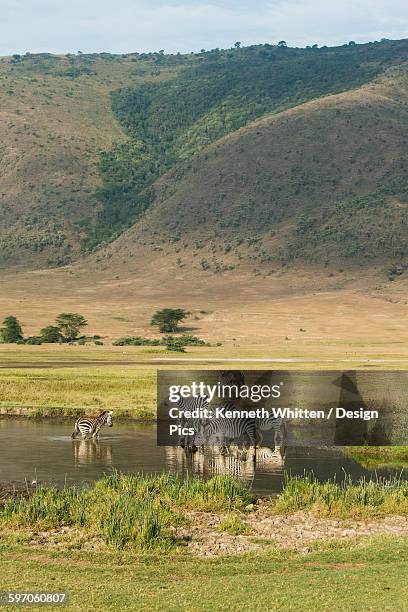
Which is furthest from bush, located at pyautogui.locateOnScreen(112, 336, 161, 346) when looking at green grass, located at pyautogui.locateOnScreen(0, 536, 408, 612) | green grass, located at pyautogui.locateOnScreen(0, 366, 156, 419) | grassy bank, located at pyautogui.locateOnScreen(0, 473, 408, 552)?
green grass, located at pyautogui.locateOnScreen(0, 536, 408, 612)

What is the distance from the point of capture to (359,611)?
14.9 metres

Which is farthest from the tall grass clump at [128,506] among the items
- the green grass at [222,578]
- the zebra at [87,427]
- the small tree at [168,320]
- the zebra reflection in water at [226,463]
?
the small tree at [168,320]

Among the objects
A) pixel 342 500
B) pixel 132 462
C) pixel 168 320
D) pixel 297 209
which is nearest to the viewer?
pixel 342 500

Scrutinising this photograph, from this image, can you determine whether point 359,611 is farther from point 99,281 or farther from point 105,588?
point 99,281

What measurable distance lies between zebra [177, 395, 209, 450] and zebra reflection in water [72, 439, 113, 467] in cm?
236

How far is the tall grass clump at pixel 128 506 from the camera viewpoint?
65.2 feet

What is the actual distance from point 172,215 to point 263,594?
180045mm

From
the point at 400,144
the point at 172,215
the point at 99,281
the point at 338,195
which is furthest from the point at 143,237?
the point at 400,144

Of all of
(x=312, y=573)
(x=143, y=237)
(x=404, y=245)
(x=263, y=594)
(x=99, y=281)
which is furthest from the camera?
(x=143, y=237)

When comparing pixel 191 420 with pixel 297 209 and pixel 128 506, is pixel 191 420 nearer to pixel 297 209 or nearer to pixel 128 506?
pixel 128 506

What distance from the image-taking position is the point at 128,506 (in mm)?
20625

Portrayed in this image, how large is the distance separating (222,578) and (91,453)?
52.2 feet

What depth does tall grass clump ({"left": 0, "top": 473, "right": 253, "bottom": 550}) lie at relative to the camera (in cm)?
1986

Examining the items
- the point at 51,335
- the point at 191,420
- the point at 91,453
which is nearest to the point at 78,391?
the point at 91,453
